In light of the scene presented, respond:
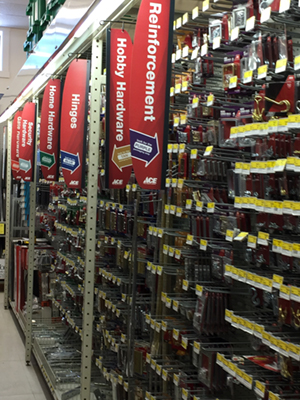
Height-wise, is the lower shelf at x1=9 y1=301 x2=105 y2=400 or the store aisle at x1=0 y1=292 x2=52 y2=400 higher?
the lower shelf at x1=9 y1=301 x2=105 y2=400

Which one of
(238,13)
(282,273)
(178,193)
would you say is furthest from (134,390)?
(238,13)

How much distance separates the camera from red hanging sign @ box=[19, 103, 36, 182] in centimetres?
549

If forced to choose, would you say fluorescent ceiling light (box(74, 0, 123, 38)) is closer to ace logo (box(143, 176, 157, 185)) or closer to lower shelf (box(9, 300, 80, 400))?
ace logo (box(143, 176, 157, 185))

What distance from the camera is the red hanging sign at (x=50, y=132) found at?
4.51 m

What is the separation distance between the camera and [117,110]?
115 inches

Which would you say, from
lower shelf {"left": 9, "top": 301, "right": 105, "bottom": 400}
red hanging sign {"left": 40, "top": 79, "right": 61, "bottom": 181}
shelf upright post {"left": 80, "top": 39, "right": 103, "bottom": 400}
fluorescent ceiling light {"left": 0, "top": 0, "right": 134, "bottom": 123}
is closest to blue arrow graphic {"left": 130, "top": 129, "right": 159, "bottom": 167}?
fluorescent ceiling light {"left": 0, "top": 0, "right": 134, "bottom": 123}

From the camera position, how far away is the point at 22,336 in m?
6.88

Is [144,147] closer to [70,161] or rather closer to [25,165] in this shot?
[70,161]

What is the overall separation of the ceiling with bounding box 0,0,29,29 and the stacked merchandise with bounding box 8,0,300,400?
21.2 ft

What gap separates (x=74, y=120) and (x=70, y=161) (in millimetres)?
282

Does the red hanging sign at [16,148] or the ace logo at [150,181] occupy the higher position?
the red hanging sign at [16,148]

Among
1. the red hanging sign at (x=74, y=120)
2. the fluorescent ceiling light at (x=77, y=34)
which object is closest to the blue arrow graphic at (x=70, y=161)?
the red hanging sign at (x=74, y=120)

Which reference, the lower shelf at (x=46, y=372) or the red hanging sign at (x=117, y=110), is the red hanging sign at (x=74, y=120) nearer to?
the red hanging sign at (x=117, y=110)

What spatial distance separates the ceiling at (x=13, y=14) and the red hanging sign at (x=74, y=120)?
274 inches
